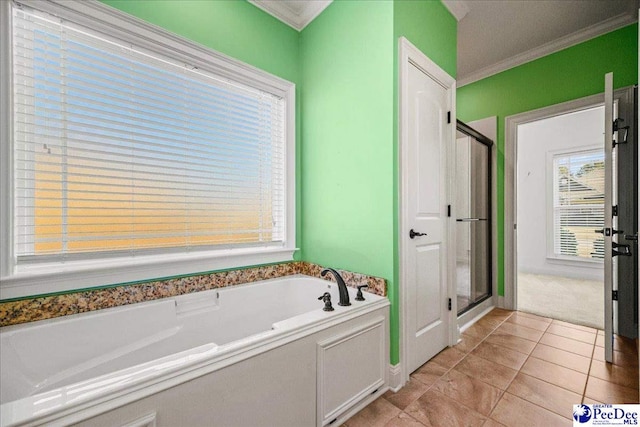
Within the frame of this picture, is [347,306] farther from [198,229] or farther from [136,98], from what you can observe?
[136,98]

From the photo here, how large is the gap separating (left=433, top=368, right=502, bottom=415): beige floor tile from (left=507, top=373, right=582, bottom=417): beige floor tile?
0.13 meters

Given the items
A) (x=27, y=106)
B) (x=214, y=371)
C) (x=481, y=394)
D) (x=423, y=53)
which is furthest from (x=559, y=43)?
(x=27, y=106)

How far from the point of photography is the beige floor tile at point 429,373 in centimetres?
176

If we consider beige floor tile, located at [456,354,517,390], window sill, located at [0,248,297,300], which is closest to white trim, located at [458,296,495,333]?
beige floor tile, located at [456,354,517,390]

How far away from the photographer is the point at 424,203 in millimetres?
1918

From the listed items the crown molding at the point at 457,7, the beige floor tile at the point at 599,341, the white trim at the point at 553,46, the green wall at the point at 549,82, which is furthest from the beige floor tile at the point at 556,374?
the white trim at the point at 553,46

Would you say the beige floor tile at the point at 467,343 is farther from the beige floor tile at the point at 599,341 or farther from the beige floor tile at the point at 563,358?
the beige floor tile at the point at 599,341

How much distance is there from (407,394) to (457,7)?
2918 mm

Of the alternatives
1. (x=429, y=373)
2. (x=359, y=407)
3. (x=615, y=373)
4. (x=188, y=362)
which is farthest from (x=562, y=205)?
(x=188, y=362)

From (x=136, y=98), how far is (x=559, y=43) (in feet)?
12.6

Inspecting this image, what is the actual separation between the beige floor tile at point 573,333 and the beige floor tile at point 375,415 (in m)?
1.89

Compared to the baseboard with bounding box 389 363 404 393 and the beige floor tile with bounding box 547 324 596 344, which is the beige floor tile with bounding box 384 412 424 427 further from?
the beige floor tile with bounding box 547 324 596 344

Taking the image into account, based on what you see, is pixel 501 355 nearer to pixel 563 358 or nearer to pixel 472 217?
pixel 563 358

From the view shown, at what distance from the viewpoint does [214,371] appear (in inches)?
38.7
